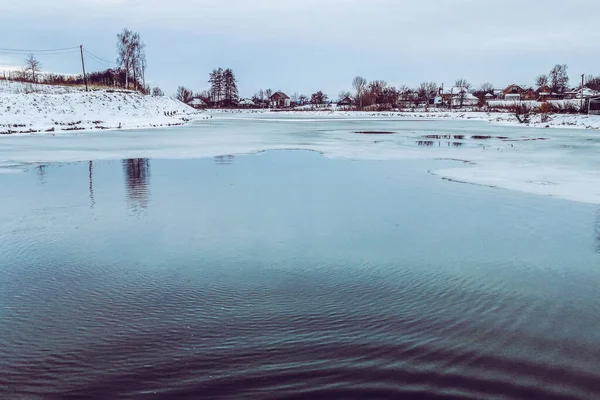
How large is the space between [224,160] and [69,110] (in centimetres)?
3181

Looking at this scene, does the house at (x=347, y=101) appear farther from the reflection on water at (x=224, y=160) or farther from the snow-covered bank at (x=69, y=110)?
the reflection on water at (x=224, y=160)

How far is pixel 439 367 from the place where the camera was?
12.2ft

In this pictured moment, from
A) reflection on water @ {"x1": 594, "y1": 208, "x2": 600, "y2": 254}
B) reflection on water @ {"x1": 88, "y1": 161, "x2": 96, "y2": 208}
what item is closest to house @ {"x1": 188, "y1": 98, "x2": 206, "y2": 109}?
reflection on water @ {"x1": 88, "y1": 161, "x2": 96, "y2": 208}

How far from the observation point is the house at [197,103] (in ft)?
378

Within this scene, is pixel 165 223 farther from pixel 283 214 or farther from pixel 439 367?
pixel 439 367

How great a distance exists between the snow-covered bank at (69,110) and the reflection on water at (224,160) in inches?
785

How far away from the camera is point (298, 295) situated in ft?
16.7

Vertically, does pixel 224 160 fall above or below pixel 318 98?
below

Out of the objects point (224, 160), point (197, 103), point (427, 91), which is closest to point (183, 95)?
point (197, 103)

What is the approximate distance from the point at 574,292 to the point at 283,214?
470 centimetres

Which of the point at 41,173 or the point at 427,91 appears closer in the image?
the point at 41,173

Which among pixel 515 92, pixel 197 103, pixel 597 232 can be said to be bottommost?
pixel 597 232

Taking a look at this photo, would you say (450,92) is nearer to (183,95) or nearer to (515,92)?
(515,92)

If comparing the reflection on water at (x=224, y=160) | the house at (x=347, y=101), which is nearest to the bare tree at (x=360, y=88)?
the house at (x=347, y=101)
